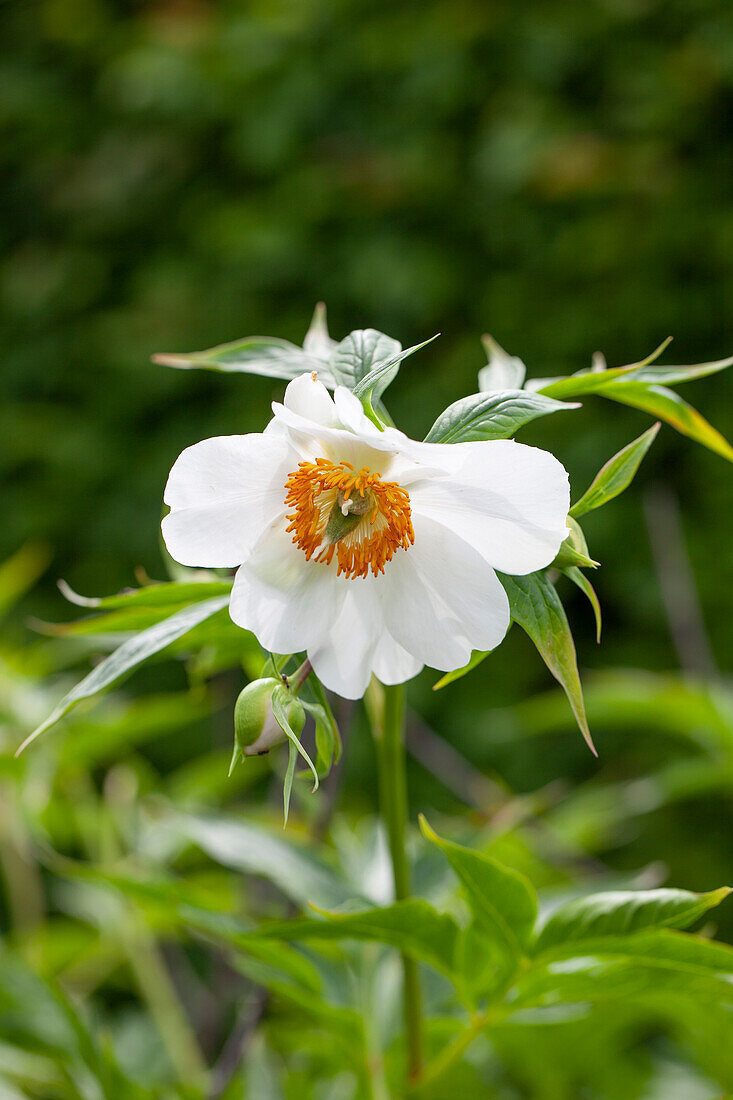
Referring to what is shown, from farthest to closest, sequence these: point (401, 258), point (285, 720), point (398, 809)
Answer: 1. point (401, 258)
2. point (398, 809)
3. point (285, 720)

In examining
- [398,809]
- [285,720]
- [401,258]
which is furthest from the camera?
[401,258]

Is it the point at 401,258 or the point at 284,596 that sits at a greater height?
the point at 401,258

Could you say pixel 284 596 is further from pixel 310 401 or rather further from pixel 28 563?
pixel 28 563

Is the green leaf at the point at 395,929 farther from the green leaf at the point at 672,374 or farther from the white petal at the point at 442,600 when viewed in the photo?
the green leaf at the point at 672,374

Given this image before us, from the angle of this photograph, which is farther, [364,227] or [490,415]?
[364,227]

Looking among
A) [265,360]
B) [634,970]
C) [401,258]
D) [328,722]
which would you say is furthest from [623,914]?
[401,258]

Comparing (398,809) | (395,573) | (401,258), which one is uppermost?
(401,258)

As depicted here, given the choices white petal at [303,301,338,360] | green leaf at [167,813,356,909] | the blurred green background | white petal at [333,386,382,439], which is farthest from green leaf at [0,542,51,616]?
white petal at [333,386,382,439]

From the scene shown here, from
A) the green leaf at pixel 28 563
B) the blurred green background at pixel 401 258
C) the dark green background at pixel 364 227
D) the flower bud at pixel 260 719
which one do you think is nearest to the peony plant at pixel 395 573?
the flower bud at pixel 260 719
